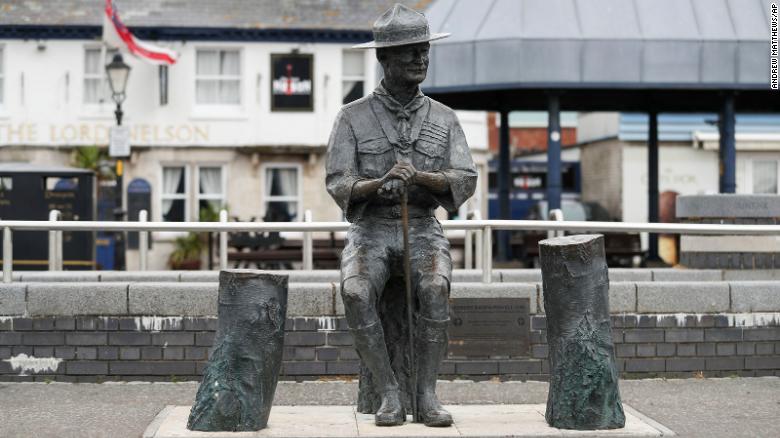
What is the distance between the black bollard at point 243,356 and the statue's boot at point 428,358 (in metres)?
0.86

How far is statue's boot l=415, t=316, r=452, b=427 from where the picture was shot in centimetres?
726

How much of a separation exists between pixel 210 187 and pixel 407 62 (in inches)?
902

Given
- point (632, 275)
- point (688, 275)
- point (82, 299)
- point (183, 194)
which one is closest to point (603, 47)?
point (632, 275)

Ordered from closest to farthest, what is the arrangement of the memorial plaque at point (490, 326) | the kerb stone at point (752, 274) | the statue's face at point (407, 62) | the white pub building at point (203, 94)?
the statue's face at point (407, 62)
the memorial plaque at point (490, 326)
the kerb stone at point (752, 274)
the white pub building at point (203, 94)

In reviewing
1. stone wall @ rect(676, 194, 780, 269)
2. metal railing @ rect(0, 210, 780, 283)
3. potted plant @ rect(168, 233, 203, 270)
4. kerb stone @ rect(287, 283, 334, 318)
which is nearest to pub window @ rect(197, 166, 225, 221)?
potted plant @ rect(168, 233, 203, 270)

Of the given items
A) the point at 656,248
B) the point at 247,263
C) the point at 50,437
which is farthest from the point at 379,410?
the point at 656,248

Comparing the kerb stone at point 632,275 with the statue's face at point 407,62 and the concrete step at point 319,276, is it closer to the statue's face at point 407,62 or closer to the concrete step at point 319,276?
the concrete step at point 319,276

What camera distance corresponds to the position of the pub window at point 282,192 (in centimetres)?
2989

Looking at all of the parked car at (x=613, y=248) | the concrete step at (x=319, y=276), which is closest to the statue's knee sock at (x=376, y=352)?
the concrete step at (x=319, y=276)

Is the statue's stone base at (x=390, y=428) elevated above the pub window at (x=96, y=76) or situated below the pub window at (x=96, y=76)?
below

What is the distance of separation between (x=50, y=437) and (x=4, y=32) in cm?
2326

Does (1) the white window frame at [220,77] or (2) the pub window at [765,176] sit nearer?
(1) the white window frame at [220,77]

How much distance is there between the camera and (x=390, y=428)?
7094 mm

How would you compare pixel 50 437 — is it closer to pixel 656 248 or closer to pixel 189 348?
pixel 189 348
